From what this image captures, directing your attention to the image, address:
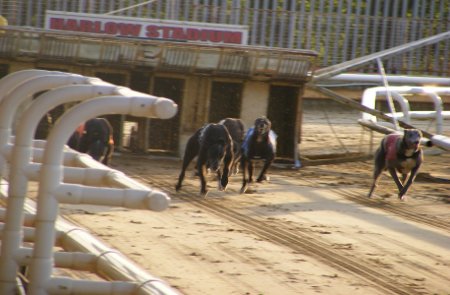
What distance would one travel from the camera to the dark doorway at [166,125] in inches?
560

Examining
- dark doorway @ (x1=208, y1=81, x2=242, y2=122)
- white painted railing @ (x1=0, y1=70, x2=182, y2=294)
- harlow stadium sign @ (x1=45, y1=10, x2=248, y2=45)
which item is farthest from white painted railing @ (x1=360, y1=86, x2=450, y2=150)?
white painted railing @ (x1=0, y1=70, x2=182, y2=294)

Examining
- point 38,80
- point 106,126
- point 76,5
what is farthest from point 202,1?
point 38,80

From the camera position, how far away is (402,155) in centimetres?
1066

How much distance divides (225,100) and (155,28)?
2007 millimetres

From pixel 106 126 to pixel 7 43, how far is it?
171 inches

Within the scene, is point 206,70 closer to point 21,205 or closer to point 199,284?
point 199,284

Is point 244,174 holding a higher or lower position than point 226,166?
lower

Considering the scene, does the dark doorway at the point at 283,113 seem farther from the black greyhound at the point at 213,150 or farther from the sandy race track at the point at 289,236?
the black greyhound at the point at 213,150

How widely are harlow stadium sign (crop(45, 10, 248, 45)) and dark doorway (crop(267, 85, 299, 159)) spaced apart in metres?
1.68

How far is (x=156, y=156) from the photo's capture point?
1406cm

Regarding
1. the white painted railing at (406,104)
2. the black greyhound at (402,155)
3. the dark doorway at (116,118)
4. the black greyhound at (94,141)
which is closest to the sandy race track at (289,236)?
the black greyhound at (402,155)

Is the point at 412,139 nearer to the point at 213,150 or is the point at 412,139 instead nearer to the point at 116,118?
the point at 213,150

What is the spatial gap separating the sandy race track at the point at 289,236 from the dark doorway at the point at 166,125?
172 centimetres

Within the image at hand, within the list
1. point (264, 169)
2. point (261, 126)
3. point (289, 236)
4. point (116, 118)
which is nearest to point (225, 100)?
point (116, 118)
